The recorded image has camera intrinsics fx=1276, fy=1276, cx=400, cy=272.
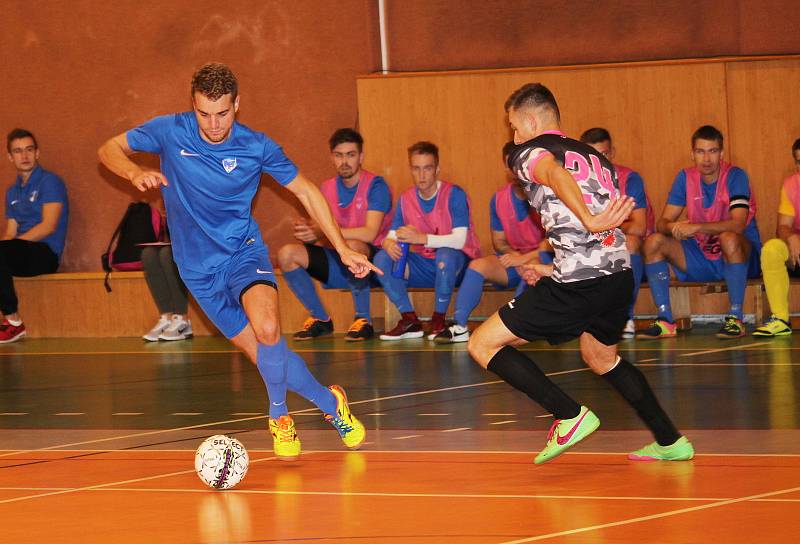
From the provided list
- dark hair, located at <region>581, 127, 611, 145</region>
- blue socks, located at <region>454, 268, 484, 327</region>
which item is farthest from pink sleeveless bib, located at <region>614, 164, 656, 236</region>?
blue socks, located at <region>454, 268, 484, 327</region>

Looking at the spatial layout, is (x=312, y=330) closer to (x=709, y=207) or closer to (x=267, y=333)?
(x=709, y=207)

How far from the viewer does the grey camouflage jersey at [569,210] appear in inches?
182

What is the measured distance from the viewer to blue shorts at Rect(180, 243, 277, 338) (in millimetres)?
5273

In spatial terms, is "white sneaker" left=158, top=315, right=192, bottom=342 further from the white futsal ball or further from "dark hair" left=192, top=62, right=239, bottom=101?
the white futsal ball

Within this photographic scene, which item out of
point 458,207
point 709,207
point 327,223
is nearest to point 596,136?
point 709,207

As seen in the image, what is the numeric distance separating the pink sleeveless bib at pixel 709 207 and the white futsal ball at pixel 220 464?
18.4ft

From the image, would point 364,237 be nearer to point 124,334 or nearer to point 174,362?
point 174,362

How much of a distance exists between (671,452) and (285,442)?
5.01 ft

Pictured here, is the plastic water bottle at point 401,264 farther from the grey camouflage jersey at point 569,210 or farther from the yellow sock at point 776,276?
the grey camouflage jersey at point 569,210

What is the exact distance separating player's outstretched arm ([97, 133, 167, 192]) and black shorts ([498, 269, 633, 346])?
1414 mm

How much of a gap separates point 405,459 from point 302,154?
6.66 m

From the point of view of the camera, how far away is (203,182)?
17.4ft

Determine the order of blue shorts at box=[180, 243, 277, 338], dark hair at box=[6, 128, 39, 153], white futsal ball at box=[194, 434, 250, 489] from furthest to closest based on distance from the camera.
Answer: dark hair at box=[6, 128, 39, 153], blue shorts at box=[180, 243, 277, 338], white futsal ball at box=[194, 434, 250, 489]

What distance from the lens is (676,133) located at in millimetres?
10305
